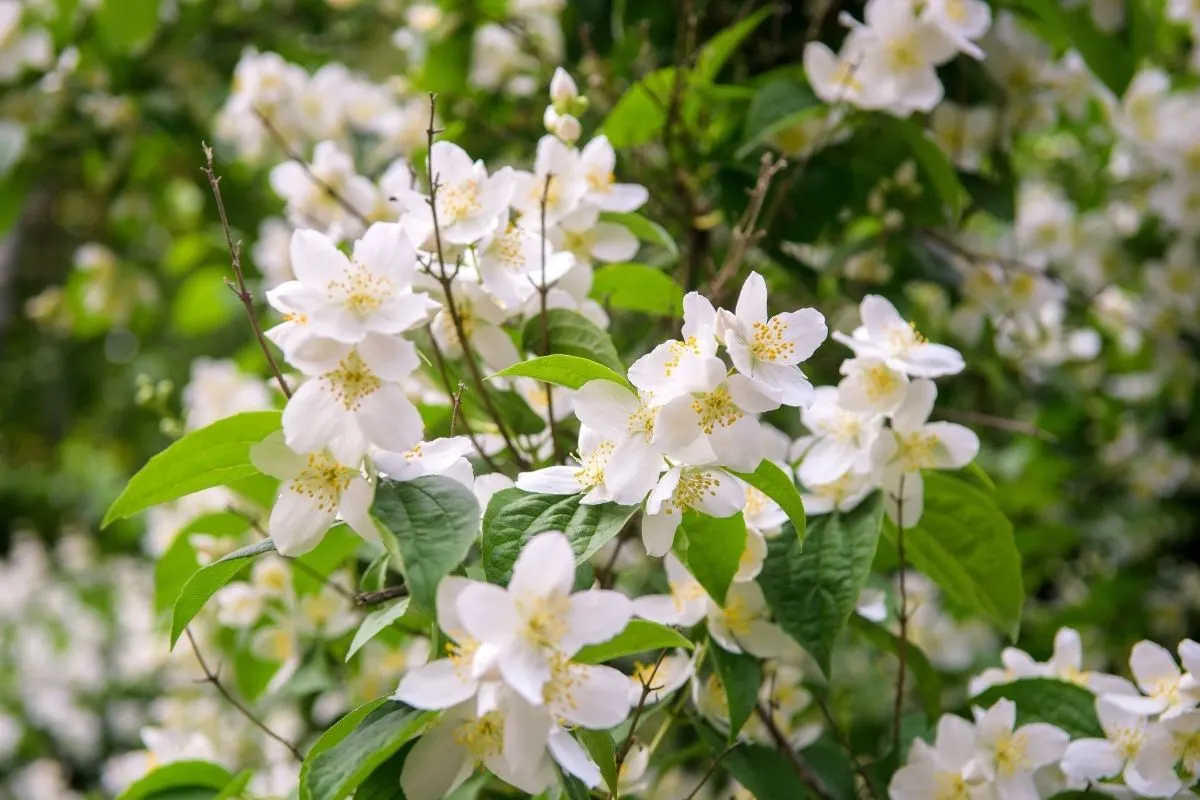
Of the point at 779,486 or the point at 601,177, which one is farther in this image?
the point at 601,177

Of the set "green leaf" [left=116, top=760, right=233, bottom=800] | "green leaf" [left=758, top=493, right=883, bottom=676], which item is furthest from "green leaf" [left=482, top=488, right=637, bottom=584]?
"green leaf" [left=116, top=760, right=233, bottom=800]

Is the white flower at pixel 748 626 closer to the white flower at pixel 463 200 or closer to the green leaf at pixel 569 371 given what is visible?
the green leaf at pixel 569 371

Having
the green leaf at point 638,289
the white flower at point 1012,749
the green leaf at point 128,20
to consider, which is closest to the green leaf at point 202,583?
the green leaf at point 638,289

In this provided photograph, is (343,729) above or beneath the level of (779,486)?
beneath

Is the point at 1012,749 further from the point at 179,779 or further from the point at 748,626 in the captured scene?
the point at 179,779

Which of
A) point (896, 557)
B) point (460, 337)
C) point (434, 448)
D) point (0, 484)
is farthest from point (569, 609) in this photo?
point (0, 484)

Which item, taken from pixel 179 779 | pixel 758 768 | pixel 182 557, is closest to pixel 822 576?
pixel 758 768
